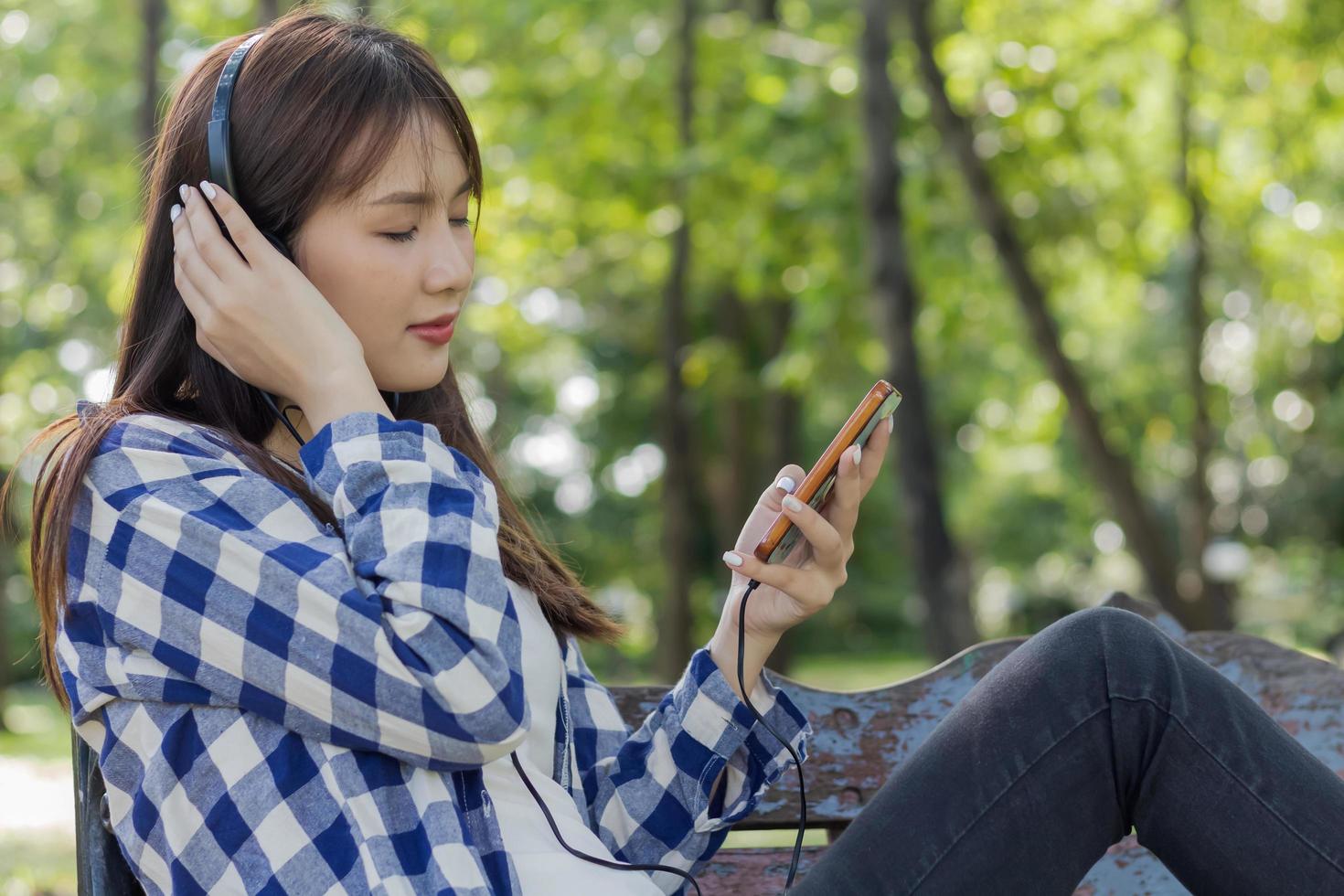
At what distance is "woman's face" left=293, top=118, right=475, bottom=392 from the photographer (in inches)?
69.7

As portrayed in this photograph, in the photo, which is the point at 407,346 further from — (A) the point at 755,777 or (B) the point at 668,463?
(B) the point at 668,463

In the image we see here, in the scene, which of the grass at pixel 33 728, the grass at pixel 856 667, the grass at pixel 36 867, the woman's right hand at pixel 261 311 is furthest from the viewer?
the grass at pixel 856 667

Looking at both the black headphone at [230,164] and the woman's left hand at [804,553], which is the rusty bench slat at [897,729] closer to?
the woman's left hand at [804,553]

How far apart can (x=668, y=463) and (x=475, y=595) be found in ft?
27.4

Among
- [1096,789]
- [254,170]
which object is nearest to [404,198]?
[254,170]

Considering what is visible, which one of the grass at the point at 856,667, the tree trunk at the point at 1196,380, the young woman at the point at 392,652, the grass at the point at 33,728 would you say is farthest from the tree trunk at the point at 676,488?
the young woman at the point at 392,652

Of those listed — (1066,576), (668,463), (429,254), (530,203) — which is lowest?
(1066,576)

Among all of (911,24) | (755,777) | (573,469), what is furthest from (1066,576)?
(755,777)

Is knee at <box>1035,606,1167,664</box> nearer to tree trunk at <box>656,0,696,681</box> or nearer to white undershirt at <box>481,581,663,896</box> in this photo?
white undershirt at <box>481,581,663,896</box>

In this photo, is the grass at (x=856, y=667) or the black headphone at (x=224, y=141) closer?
the black headphone at (x=224, y=141)

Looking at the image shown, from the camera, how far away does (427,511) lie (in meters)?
1.60

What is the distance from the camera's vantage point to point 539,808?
182cm

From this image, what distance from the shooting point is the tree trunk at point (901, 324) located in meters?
6.67

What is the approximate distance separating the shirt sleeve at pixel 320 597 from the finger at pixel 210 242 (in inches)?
8.8
